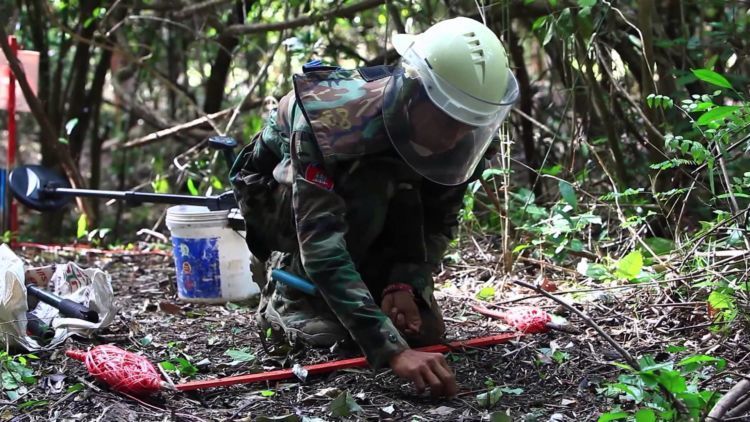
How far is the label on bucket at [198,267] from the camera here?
130 inches

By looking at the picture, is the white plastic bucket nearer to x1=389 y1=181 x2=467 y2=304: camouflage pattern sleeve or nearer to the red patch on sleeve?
x1=389 y1=181 x2=467 y2=304: camouflage pattern sleeve

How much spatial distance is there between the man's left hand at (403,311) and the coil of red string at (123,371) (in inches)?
25.3

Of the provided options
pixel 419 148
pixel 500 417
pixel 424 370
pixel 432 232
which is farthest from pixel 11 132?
pixel 500 417

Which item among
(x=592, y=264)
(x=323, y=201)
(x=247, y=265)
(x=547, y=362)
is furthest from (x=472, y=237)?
(x=323, y=201)

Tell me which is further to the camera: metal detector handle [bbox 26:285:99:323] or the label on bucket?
the label on bucket

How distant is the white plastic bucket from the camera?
329 centimetres

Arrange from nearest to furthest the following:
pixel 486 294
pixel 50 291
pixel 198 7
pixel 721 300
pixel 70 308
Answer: pixel 721 300
pixel 70 308
pixel 50 291
pixel 486 294
pixel 198 7

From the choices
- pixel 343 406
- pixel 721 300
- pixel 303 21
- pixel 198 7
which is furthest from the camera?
pixel 198 7

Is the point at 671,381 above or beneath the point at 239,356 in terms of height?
above

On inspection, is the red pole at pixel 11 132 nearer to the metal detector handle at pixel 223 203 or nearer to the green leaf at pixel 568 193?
the metal detector handle at pixel 223 203

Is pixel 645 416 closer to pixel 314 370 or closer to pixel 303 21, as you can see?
pixel 314 370

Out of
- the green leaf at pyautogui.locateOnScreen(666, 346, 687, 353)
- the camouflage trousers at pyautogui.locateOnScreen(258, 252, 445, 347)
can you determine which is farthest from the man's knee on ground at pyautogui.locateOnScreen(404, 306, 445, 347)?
the green leaf at pyautogui.locateOnScreen(666, 346, 687, 353)

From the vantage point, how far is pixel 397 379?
237 cm

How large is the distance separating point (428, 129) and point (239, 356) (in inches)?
34.7
